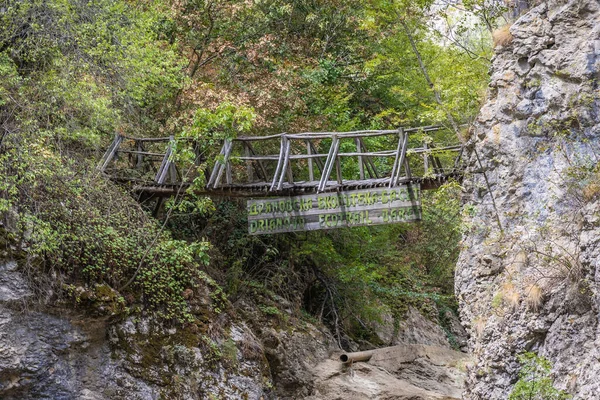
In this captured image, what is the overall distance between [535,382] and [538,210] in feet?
7.21

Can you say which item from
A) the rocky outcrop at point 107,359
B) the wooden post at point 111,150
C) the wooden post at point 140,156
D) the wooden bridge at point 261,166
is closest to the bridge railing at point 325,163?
the wooden bridge at point 261,166

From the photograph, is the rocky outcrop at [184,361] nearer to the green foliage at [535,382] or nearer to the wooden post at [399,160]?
the green foliage at [535,382]

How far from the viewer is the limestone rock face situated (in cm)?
809

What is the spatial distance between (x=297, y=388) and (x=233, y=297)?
6.72 feet

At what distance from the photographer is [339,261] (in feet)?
48.9

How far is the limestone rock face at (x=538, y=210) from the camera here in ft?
26.6

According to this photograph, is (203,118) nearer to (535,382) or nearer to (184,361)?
(184,361)

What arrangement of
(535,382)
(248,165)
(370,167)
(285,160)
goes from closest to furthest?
1. (535,382)
2. (285,160)
3. (248,165)
4. (370,167)

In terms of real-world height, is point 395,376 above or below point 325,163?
below

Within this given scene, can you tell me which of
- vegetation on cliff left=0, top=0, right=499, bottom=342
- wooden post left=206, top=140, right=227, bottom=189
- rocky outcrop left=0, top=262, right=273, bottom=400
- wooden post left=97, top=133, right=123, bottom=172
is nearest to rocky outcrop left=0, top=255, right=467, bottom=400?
rocky outcrop left=0, top=262, right=273, bottom=400

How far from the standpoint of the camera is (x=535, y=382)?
7785 millimetres

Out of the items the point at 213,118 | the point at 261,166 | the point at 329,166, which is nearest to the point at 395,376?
the point at 329,166

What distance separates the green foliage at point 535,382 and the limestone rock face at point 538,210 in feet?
0.56

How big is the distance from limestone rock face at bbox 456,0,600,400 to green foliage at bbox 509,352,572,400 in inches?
6.7
